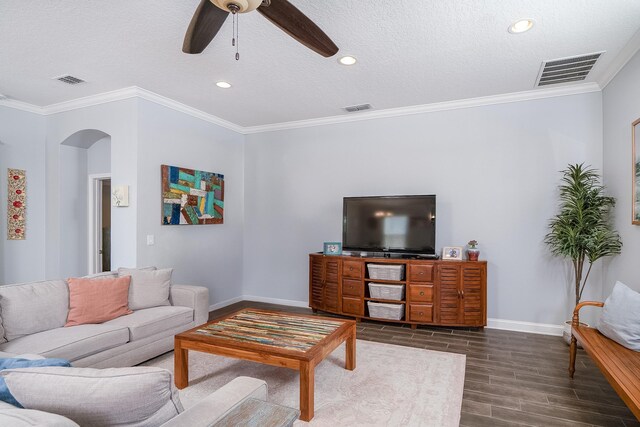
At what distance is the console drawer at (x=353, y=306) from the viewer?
4648mm

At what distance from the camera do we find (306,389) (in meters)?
2.38

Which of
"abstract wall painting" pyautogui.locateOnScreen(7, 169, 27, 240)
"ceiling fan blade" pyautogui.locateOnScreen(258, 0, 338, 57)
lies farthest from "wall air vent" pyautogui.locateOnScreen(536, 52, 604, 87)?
"abstract wall painting" pyautogui.locateOnScreen(7, 169, 27, 240)

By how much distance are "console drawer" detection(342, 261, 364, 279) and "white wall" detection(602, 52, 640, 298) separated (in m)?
2.64

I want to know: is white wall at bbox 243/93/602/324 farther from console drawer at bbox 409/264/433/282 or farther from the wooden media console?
console drawer at bbox 409/264/433/282

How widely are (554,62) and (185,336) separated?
412cm

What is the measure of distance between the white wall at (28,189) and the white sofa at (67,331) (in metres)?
2.25

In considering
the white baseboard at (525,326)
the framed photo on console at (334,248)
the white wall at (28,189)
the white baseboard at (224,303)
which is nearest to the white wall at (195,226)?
the white baseboard at (224,303)

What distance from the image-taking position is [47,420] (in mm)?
925

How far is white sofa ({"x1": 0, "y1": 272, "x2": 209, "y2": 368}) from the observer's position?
262 centimetres

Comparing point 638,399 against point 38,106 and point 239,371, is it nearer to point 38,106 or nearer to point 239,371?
point 239,371

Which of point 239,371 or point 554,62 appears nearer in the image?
point 239,371

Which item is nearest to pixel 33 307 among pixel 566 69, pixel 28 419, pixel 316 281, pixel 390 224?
pixel 28 419

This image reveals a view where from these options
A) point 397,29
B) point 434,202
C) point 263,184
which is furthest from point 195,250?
point 397,29

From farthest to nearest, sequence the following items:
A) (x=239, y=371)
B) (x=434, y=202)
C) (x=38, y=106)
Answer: (x=38, y=106), (x=434, y=202), (x=239, y=371)
